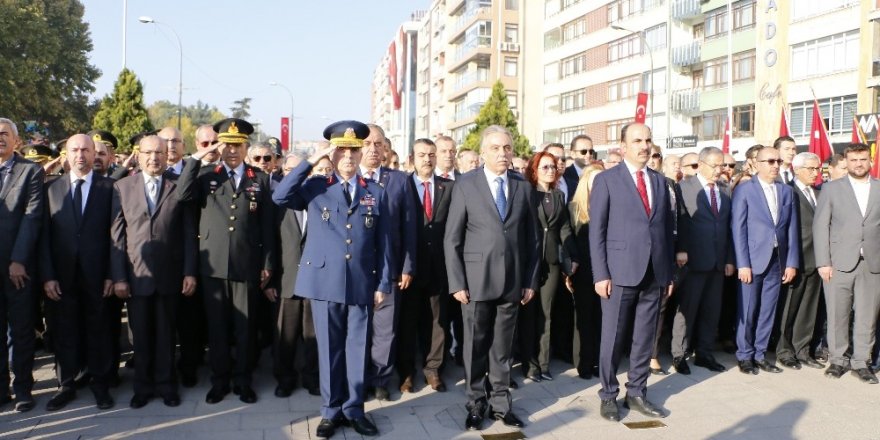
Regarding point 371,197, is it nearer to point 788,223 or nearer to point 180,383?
point 180,383

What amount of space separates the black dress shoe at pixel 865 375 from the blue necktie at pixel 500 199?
4.24m

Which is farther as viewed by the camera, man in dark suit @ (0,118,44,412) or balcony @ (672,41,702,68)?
balcony @ (672,41,702,68)

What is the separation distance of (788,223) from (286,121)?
27327 mm

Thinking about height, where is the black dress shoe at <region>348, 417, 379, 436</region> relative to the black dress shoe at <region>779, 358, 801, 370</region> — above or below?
below

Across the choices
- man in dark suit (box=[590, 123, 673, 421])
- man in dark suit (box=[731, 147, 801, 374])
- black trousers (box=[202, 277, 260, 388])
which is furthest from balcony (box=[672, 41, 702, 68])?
black trousers (box=[202, 277, 260, 388])

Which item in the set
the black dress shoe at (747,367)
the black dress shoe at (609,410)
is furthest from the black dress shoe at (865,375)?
the black dress shoe at (609,410)

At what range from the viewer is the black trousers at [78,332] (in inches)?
252

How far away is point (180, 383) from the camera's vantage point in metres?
7.08

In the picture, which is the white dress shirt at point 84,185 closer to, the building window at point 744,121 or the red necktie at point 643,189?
the red necktie at point 643,189

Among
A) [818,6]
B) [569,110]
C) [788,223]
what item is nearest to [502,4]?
[569,110]

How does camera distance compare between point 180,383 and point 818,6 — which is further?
point 818,6

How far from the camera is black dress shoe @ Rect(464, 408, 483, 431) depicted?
577 cm

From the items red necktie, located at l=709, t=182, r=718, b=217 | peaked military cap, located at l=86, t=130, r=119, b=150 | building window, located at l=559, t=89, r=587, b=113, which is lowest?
red necktie, located at l=709, t=182, r=718, b=217

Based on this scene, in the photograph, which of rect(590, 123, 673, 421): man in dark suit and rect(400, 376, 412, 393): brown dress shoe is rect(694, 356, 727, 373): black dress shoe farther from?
rect(400, 376, 412, 393): brown dress shoe
